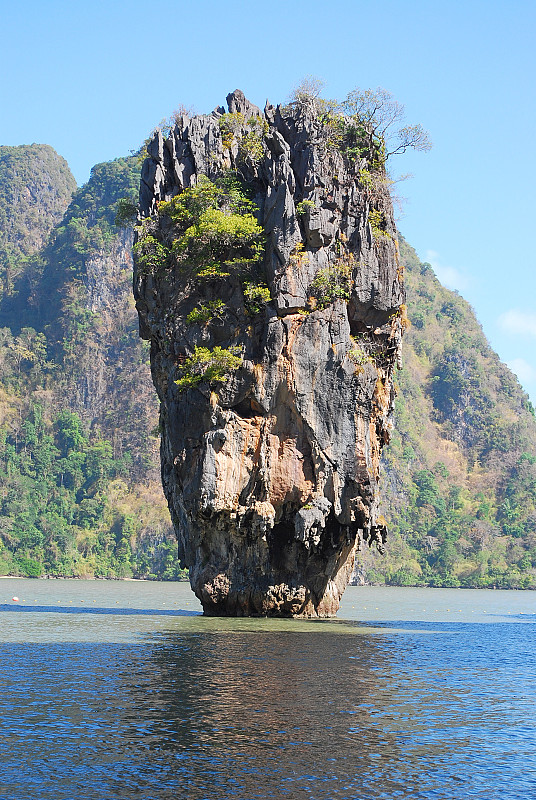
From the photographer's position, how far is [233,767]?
1318 centimetres

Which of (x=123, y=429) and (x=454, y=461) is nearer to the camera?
(x=123, y=429)

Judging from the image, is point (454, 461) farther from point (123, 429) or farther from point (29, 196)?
point (29, 196)

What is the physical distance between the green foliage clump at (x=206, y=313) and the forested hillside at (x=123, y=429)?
2476 inches

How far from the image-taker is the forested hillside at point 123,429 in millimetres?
104062

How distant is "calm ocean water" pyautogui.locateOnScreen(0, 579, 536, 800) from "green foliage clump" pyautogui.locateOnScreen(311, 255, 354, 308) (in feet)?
35.4

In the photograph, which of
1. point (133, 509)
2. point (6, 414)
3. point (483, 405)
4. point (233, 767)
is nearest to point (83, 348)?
point (6, 414)

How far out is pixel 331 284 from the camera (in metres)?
32.1

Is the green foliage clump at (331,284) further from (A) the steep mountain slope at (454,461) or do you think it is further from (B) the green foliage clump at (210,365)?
(A) the steep mountain slope at (454,461)

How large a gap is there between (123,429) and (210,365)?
→ 94.3 meters

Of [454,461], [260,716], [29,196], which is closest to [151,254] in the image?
[260,716]

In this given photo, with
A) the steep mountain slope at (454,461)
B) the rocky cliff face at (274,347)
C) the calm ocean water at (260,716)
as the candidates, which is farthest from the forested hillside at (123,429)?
the calm ocean water at (260,716)

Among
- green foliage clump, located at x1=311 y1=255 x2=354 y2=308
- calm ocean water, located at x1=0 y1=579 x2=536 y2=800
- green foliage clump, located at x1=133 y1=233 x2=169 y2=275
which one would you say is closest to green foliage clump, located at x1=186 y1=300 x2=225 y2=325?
green foliage clump, located at x1=133 y1=233 x2=169 y2=275

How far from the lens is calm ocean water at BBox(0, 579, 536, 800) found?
12.6 metres

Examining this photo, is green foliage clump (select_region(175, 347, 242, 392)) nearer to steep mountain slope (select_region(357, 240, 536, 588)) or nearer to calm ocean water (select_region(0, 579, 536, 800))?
calm ocean water (select_region(0, 579, 536, 800))
